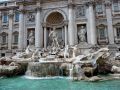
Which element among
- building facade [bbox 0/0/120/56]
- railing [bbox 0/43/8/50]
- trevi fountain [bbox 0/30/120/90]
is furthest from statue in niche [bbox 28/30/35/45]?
trevi fountain [bbox 0/30/120/90]

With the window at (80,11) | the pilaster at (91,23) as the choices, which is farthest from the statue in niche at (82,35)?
the window at (80,11)

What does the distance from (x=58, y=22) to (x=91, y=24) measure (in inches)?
218

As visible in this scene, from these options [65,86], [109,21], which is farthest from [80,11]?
[65,86]

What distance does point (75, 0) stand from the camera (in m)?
24.5

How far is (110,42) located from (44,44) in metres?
9.55

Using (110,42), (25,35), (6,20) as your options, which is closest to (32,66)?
(25,35)

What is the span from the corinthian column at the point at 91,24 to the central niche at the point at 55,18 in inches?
174

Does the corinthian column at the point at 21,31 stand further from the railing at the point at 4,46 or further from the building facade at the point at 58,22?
the railing at the point at 4,46

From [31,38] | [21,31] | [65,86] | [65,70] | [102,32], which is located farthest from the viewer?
[21,31]

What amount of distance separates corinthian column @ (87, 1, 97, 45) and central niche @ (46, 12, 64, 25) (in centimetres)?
442

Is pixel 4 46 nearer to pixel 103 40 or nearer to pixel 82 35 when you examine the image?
pixel 82 35

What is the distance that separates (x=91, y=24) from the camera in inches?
898

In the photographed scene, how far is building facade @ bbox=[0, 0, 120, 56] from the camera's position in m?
23.1

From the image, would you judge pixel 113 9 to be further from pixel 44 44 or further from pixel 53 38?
pixel 44 44
